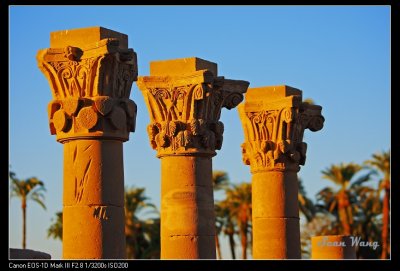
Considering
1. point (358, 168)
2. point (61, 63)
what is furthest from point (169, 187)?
point (358, 168)

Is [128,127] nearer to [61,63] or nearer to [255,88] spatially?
[61,63]

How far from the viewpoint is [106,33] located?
26781mm

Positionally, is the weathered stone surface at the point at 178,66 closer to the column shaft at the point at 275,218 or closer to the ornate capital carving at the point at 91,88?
the ornate capital carving at the point at 91,88

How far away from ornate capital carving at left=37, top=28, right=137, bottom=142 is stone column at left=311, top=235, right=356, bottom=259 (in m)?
19.7

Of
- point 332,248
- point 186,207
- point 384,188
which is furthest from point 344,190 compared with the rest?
point 186,207

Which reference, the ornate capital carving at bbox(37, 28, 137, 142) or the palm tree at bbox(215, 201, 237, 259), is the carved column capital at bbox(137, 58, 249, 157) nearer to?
the ornate capital carving at bbox(37, 28, 137, 142)

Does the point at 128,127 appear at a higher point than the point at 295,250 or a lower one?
higher

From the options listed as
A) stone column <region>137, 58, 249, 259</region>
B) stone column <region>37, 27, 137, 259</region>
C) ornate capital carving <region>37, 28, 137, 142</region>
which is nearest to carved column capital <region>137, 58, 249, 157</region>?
stone column <region>137, 58, 249, 259</region>

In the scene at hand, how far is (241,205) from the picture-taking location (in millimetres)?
87000

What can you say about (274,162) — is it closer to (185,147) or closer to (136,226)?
(185,147)

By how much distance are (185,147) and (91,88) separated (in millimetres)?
6237

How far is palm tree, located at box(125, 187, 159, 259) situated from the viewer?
8556 centimetres

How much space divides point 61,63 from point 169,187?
6878 millimetres
